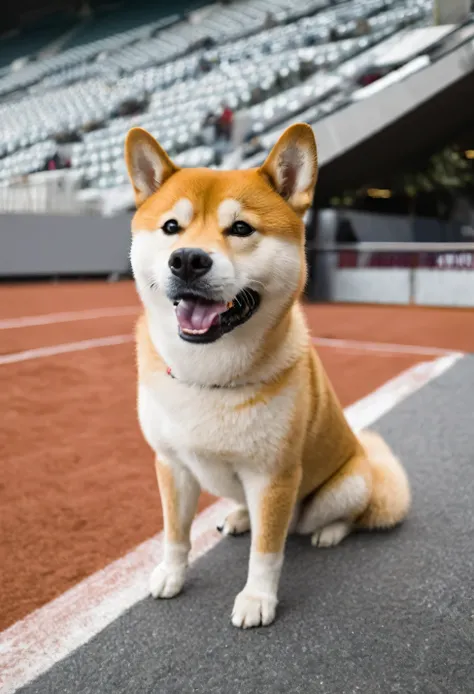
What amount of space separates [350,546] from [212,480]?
58cm

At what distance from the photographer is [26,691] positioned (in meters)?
1.18

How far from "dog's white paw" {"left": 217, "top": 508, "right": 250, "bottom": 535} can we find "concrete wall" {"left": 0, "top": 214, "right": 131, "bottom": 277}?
29.6 feet

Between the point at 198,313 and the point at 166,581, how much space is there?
27.4 inches

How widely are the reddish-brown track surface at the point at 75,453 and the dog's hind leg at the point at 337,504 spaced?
1.60 feet

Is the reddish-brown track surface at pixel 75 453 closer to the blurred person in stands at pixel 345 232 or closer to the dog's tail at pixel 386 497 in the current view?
the dog's tail at pixel 386 497

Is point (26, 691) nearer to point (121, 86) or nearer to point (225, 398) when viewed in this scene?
point (225, 398)

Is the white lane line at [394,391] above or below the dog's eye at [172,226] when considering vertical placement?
below

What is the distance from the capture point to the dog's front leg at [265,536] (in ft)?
4.59

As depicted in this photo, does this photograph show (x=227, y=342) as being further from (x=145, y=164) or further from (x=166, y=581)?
(x=166, y=581)

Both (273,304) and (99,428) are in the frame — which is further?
(99,428)

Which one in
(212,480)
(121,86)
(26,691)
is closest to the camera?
(26,691)

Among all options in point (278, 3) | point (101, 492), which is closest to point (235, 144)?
point (101, 492)

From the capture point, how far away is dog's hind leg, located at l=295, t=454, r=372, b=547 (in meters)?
1.69

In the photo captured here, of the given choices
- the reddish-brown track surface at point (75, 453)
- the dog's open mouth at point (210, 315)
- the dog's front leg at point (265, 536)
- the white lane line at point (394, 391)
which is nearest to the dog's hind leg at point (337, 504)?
the dog's front leg at point (265, 536)
